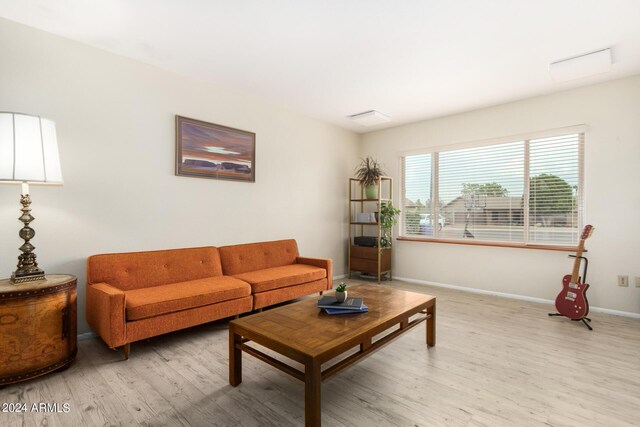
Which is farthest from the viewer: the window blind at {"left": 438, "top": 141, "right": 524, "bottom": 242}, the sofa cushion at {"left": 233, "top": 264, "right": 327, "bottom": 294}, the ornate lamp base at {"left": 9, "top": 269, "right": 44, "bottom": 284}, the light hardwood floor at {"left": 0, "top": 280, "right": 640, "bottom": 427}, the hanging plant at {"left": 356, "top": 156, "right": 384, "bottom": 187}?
the hanging plant at {"left": 356, "top": 156, "right": 384, "bottom": 187}

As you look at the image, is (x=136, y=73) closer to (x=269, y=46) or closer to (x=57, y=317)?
(x=269, y=46)

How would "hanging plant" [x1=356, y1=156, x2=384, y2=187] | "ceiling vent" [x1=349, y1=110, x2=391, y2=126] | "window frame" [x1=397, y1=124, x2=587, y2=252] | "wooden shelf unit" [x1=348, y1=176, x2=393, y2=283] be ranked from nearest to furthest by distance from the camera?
"window frame" [x1=397, y1=124, x2=587, y2=252], "ceiling vent" [x1=349, y1=110, x2=391, y2=126], "wooden shelf unit" [x1=348, y1=176, x2=393, y2=283], "hanging plant" [x1=356, y1=156, x2=384, y2=187]

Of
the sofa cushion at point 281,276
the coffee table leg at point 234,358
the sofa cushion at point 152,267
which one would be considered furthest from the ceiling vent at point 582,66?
the sofa cushion at point 152,267

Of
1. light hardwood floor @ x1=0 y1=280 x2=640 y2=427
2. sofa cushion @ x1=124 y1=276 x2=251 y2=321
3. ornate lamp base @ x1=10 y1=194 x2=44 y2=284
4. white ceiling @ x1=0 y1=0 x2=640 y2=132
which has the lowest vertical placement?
light hardwood floor @ x1=0 y1=280 x2=640 y2=427

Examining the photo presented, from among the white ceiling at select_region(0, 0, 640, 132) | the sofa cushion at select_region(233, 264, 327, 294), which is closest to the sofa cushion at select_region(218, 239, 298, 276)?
the sofa cushion at select_region(233, 264, 327, 294)

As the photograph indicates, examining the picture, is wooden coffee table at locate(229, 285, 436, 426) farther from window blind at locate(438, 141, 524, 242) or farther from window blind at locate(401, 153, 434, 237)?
window blind at locate(401, 153, 434, 237)

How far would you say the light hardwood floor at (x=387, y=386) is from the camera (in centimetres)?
172

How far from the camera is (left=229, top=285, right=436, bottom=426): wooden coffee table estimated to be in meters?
1.57

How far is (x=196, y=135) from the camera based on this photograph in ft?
11.6

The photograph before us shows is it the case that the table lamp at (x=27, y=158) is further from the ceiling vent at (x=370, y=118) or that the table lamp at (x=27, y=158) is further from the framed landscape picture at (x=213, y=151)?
the ceiling vent at (x=370, y=118)

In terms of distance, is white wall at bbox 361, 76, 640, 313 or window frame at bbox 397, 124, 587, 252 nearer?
white wall at bbox 361, 76, 640, 313

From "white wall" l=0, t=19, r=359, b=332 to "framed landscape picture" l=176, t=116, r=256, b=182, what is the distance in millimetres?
89

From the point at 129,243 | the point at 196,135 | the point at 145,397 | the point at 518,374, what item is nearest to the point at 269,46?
the point at 196,135

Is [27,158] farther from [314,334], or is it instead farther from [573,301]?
[573,301]
